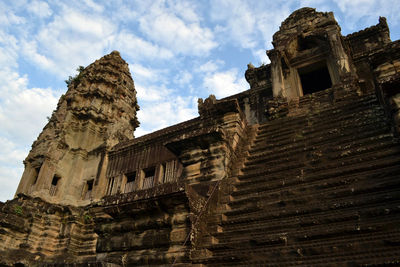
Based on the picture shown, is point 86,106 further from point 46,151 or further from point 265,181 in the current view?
point 265,181

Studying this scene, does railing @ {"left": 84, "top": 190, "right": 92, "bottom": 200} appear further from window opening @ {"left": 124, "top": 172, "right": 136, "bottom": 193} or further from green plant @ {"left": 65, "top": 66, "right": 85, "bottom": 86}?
green plant @ {"left": 65, "top": 66, "right": 85, "bottom": 86}

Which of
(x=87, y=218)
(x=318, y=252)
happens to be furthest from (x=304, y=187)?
(x=87, y=218)

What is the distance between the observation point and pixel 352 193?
432cm

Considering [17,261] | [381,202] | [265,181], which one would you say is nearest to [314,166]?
[265,181]

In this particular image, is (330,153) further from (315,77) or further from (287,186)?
(315,77)

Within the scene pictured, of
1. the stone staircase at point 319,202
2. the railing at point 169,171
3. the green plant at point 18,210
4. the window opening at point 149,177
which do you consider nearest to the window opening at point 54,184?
the green plant at point 18,210

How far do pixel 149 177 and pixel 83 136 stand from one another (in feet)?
20.0

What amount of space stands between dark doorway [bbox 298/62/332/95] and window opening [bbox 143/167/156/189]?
8881 mm

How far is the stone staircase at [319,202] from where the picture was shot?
352 cm

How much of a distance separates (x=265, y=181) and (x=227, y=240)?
5.14 ft

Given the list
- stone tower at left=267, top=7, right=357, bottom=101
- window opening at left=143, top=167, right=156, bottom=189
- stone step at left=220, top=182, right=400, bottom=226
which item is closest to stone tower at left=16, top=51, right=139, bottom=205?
window opening at left=143, top=167, right=156, bottom=189

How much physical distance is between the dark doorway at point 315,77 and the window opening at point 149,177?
29.1ft

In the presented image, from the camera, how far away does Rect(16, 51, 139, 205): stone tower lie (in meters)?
17.6

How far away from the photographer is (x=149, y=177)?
54.3ft
